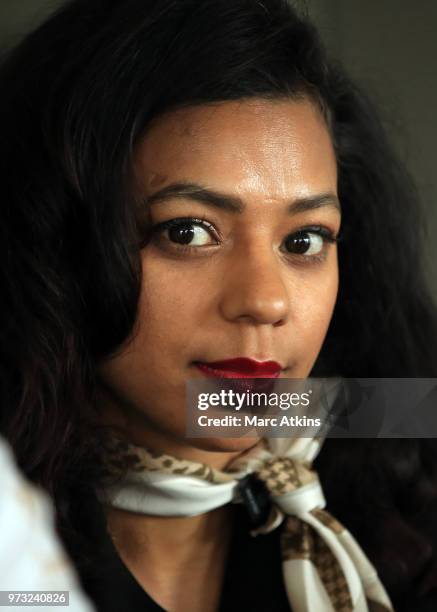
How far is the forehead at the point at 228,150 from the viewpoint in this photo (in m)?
0.77

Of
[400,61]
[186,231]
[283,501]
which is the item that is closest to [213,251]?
[186,231]

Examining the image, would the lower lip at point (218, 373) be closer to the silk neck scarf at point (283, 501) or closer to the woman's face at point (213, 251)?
the woman's face at point (213, 251)

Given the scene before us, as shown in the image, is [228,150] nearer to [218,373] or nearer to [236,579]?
[218,373]

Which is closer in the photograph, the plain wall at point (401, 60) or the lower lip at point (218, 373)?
the lower lip at point (218, 373)

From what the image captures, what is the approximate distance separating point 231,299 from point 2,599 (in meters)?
0.46

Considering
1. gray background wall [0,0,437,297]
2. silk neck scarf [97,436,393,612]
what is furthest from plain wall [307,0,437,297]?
silk neck scarf [97,436,393,612]

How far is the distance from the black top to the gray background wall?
1.76 feet

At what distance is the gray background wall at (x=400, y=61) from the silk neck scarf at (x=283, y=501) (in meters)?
0.48

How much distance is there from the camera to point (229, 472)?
894 mm

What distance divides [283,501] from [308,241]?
11.5 inches

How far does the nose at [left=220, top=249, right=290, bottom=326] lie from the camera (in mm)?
754

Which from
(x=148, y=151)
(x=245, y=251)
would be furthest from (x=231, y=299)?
(x=148, y=151)

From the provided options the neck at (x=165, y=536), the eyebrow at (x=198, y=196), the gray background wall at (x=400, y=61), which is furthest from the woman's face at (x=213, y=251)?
the gray background wall at (x=400, y=61)

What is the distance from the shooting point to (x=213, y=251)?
31.0 inches
